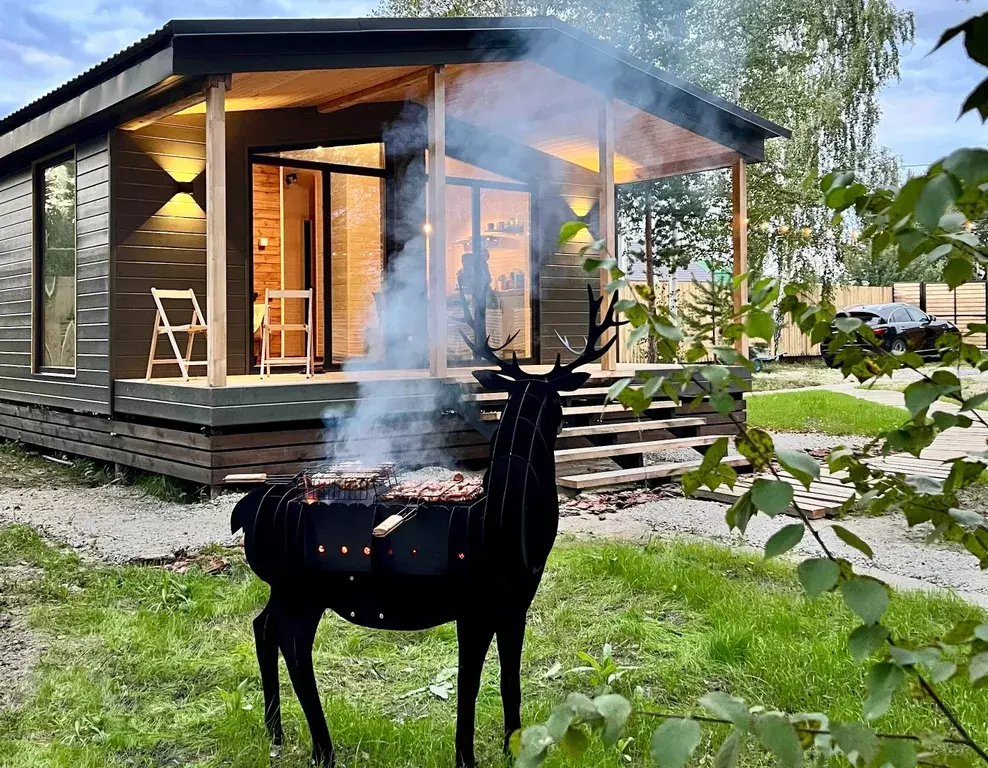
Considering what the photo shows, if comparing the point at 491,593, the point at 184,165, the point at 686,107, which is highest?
the point at 686,107

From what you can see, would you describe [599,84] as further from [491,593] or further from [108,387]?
[491,593]

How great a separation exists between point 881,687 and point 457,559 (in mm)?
1641

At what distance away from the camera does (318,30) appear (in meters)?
6.51

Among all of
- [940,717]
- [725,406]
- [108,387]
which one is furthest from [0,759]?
[108,387]

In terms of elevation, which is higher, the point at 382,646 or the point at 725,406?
the point at 725,406

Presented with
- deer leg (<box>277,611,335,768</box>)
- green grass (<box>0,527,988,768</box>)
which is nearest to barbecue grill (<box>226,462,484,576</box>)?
deer leg (<box>277,611,335,768</box>)

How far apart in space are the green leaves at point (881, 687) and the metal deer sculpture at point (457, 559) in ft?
5.07

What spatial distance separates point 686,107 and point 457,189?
8.36 ft

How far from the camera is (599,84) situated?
7965 mm

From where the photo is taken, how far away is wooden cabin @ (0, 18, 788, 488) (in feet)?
21.9

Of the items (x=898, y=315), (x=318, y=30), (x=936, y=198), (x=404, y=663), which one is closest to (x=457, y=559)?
(x=404, y=663)

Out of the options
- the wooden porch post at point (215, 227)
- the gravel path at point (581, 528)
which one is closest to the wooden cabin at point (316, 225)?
the wooden porch post at point (215, 227)

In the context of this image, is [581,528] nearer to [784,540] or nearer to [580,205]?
[784,540]

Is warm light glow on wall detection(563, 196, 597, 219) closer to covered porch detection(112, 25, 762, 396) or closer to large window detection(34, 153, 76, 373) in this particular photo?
covered porch detection(112, 25, 762, 396)
